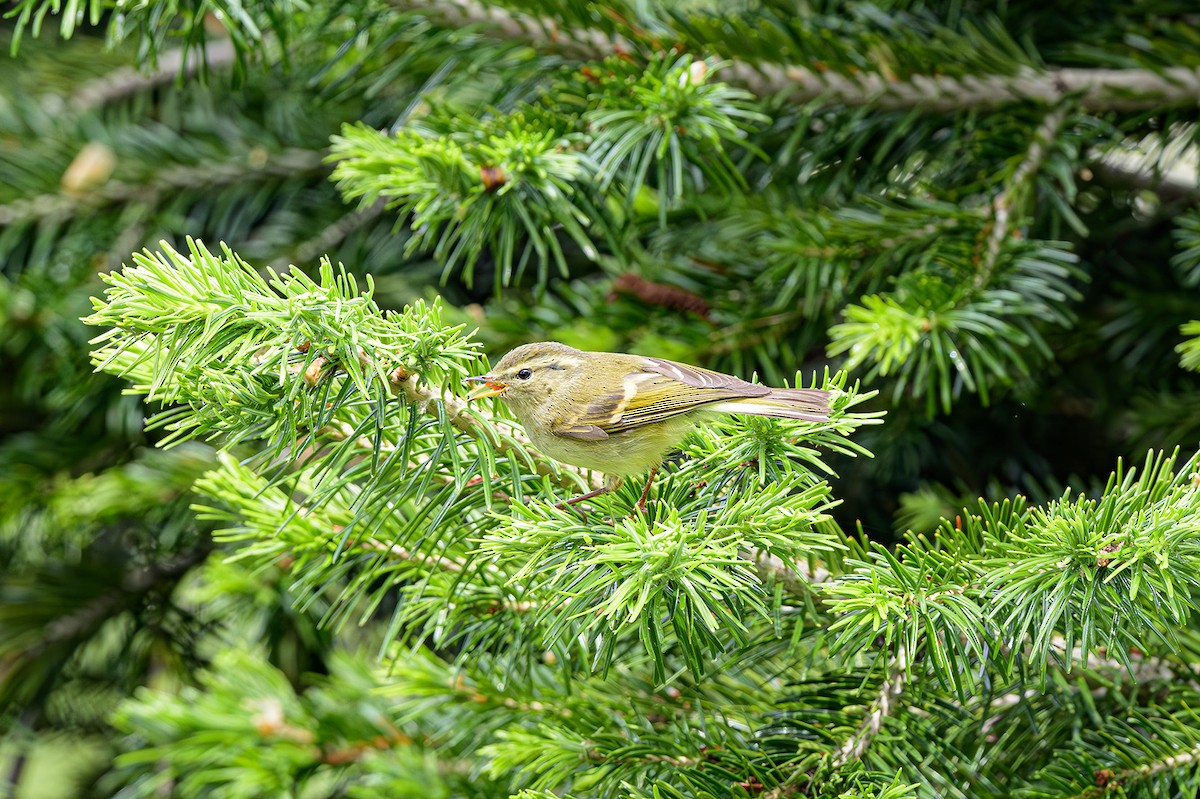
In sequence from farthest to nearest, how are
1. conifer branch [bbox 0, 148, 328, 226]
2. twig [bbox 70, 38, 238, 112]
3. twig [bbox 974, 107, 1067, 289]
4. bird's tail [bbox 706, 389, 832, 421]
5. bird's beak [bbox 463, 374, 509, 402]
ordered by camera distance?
1. twig [bbox 70, 38, 238, 112]
2. conifer branch [bbox 0, 148, 328, 226]
3. twig [bbox 974, 107, 1067, 289]
4. bird's beak [bbox 463, 374, 509, 402]
5. bird's tail [bbox 706, 389, 832, 421]

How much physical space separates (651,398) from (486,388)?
10.5 inches

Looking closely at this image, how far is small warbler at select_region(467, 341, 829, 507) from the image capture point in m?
1.35

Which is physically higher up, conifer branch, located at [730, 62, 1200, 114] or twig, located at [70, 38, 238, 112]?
conifer branch, located at [730, 62, 1200, 114]

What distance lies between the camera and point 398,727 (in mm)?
→ 1685

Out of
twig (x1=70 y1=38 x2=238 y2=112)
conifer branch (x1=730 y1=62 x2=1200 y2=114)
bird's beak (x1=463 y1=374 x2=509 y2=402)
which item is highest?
conifer branch (x1=730 y1=62 x2=1200 y2=114)

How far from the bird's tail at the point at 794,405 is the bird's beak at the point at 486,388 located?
1.01ft

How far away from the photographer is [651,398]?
147 centimetres

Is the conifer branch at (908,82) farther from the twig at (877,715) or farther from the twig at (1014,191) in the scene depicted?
the twig at (877,715)

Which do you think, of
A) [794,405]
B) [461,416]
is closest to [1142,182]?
[794,405]

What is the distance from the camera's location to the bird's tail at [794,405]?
115cm

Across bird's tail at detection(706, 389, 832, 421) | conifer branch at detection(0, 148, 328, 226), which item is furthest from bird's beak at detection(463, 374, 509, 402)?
conifer branch at detection(0, 148, 328, 226)

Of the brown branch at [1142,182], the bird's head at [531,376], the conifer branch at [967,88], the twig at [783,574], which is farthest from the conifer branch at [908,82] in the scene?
the twig at [783,574]

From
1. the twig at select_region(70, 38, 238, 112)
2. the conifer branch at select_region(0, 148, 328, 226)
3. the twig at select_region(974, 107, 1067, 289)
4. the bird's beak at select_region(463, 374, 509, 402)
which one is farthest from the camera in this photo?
the twig at select_region(70, 38, 238, 112)

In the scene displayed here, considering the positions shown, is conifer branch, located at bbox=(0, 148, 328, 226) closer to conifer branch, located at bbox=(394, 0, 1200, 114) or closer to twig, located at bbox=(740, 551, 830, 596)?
conifer branch, located at bbox=(394, 0, 1200, 114)
